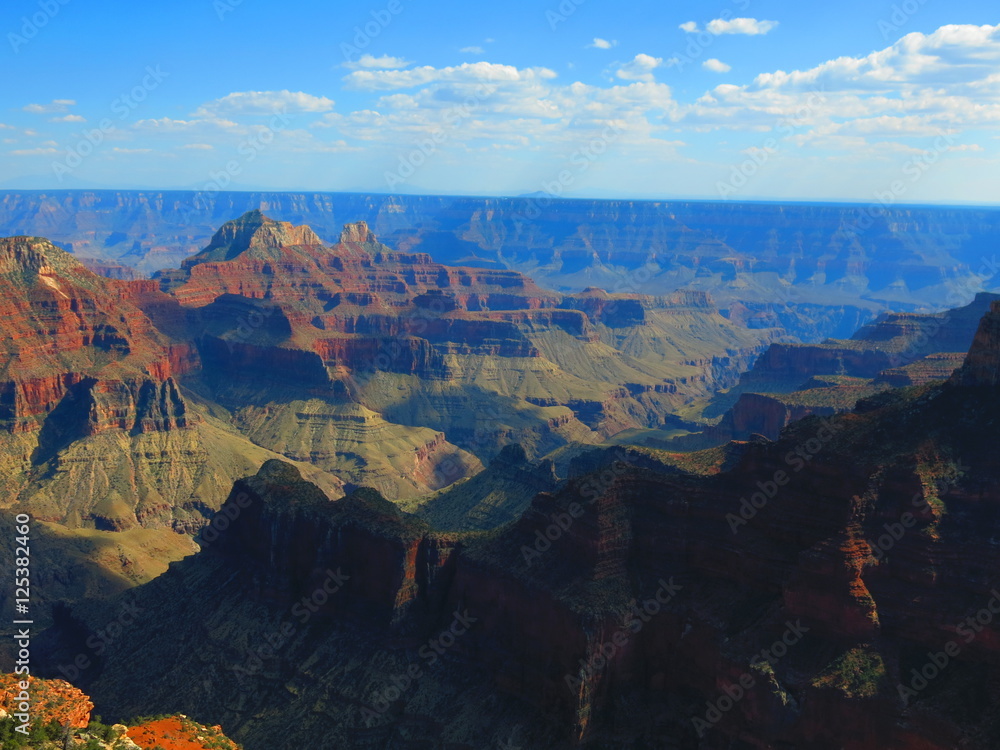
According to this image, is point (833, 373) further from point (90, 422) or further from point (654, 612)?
point (90, 422)

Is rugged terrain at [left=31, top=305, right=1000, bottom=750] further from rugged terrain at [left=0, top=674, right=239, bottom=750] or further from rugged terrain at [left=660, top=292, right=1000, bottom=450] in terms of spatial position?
rugged terrain at [left=660, top=292, right=1000, bottom=450]

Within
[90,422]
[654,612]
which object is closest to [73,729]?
[654,612]

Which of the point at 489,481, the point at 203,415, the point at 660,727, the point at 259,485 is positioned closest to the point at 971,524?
the point at 660,727

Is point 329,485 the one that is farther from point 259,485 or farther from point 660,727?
point 660,727

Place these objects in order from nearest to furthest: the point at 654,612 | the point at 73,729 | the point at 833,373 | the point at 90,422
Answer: the point at 73,729, the point at 654,612, the point at 90,422, the point at 833,373

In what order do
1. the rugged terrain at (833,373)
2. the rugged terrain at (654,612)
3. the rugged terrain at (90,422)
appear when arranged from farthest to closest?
the rugged terrain at (90,422), the rugged terrain at (833,373), the rugged terrain at (654,612)

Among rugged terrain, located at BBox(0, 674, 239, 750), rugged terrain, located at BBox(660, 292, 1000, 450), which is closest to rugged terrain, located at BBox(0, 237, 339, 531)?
rugged terrain, located at BBox(660, 292, 1000, 450)

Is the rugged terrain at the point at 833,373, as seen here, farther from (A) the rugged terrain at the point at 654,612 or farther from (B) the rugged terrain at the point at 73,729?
(B) the rugged terrain at the point at 73,729

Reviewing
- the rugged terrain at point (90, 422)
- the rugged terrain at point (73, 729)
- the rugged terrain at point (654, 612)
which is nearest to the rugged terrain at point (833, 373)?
the rugged terrain at point (654, 612)

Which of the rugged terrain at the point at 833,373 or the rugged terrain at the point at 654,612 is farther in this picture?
the rugged terrain at the point at 833,373
